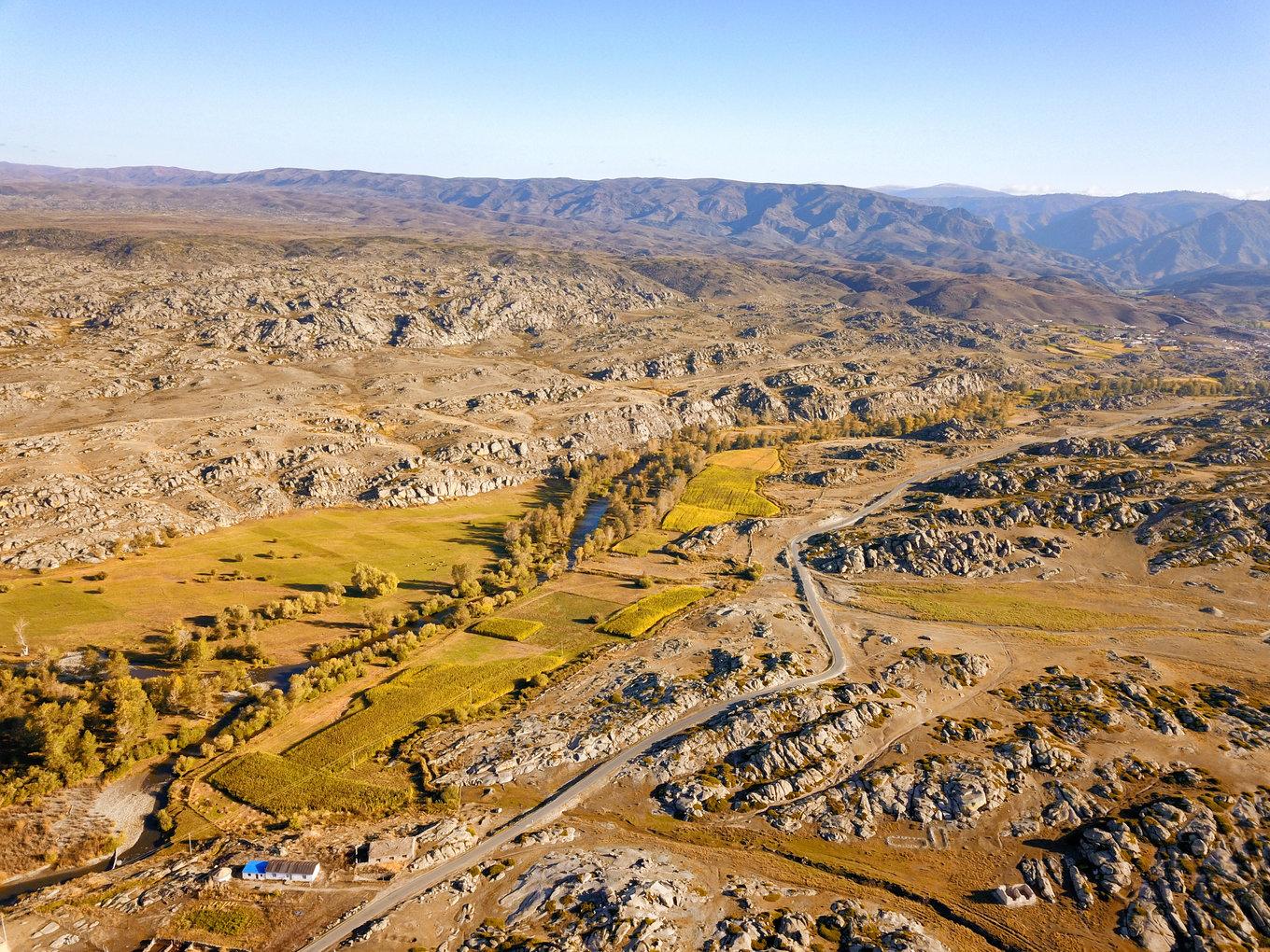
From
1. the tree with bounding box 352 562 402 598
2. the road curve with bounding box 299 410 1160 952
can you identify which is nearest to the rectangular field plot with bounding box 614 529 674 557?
the road curve with bounding box 299 410 1160 952

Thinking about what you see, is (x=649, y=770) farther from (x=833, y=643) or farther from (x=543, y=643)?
(x=833, y=643)

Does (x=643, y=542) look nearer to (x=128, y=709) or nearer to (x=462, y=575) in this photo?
(x=462, y=575)

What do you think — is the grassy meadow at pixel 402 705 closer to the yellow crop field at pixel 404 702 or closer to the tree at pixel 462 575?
the yellow crop field at pixel 404 702

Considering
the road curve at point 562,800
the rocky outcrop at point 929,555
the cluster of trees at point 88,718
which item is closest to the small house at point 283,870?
the road curve at point 562,800

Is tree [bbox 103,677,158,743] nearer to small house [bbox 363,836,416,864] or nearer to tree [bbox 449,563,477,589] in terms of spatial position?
small house [bbox 363,836,416,864]

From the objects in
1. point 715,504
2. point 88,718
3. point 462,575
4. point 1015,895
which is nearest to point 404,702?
point 88,718
